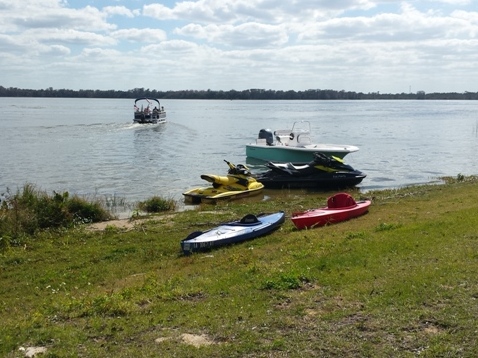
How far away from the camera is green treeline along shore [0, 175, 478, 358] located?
5.11 m

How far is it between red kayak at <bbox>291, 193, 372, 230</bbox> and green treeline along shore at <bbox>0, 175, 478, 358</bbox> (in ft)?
2.28

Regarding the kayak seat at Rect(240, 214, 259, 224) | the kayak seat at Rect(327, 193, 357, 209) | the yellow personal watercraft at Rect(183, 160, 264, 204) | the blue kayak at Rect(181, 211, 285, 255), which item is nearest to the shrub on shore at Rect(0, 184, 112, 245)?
the blue kayak at Rect(181, 211, 285, 255)

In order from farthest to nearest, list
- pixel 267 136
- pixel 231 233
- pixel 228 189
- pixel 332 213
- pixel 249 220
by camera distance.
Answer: pixel 267 136, pixel 228 189, pixel 332 213, pixel 249 220, pixel 231 233

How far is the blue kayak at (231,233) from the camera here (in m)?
10.2

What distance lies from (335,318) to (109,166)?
2464 cm

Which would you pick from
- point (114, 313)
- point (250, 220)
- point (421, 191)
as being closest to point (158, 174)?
point (421, 191)

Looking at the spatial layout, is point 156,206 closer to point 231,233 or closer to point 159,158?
point 231,233

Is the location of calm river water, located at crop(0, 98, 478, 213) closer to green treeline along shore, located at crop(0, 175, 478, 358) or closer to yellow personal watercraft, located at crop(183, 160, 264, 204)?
yellow personal watercraft, located at crop(183, 160, 264, 204)

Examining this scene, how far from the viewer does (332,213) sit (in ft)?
40.9

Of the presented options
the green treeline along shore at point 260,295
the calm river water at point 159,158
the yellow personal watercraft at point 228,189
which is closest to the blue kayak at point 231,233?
the green treeline along shore at point 260,295

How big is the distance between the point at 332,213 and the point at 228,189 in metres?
7.47

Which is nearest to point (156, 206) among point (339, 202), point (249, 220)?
point (249, 220)

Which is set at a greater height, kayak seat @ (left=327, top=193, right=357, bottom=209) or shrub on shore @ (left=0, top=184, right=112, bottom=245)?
kayak seat @ (left=327, top=193, right=357, bottom=209)

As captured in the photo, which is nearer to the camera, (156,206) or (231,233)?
(231,233)
